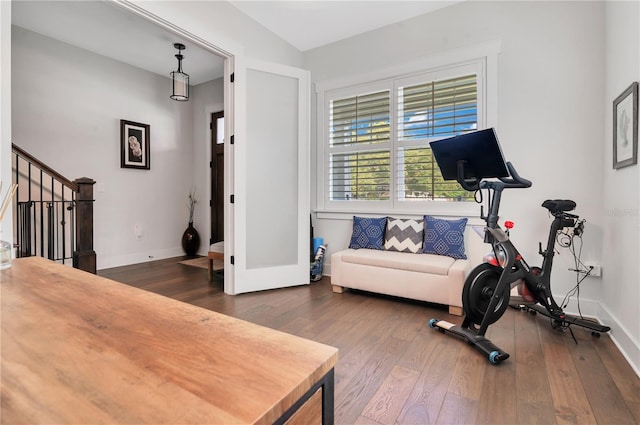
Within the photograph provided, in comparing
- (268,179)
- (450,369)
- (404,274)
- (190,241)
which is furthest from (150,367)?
(190,241)

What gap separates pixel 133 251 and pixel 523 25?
5574 mm

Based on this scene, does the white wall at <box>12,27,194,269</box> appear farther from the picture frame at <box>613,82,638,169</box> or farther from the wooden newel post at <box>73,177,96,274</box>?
the picture frame at <box>613,82,638,169</box>

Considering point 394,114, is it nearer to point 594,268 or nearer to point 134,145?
point 594,268

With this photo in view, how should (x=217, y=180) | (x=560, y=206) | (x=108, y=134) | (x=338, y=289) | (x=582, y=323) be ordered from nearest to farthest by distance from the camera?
(x=582, y=323) < (x=560, y=206) < (x=338, y=289) < (x=108, y=134) < (x=217, y=180)

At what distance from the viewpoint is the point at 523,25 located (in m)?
2.89

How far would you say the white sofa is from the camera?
272cm

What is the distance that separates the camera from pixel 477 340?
2053 millimetres

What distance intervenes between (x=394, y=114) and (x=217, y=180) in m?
3.21

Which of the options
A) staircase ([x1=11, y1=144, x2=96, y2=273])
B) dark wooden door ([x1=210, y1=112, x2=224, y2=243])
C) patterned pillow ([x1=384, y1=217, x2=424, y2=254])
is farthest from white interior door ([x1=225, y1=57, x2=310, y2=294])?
dark wooden door ([x1=210, y1=112, x2=224, y2=243])

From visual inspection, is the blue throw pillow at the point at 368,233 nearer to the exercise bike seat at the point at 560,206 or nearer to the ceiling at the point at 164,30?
the exercise bike seat at the point at 560,206

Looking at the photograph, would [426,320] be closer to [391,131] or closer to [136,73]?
[391,131]

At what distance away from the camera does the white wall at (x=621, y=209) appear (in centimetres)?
195

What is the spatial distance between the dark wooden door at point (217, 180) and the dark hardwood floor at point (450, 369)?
8.24 feet

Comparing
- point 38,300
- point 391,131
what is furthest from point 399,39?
point 38,300
